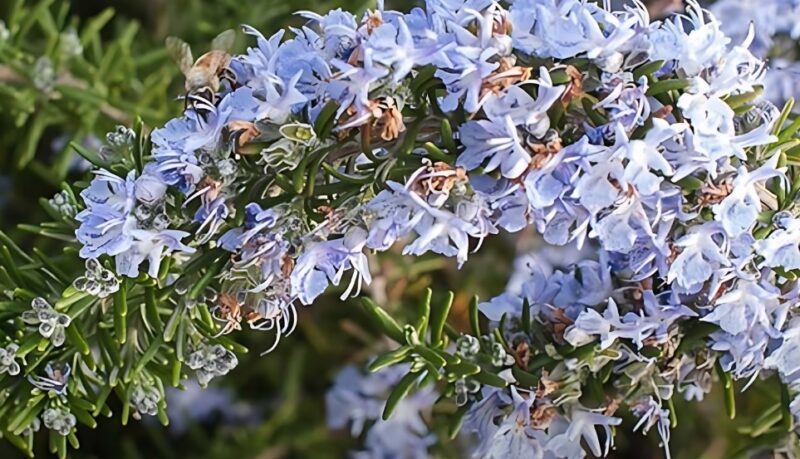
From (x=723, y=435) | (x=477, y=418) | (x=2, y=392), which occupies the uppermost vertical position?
(x=2, y=392)

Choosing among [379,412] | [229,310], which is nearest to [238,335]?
[379,412]

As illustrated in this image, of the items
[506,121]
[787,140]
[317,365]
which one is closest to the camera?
[506,121]

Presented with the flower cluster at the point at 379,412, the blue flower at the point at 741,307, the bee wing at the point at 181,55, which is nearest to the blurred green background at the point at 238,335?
the flower cluster at the point at 379,412

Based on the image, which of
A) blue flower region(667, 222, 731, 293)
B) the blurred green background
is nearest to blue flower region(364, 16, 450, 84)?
blue flower region(667, 222, 731, 293)

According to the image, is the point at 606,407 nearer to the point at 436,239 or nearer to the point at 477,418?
the point at 477,418

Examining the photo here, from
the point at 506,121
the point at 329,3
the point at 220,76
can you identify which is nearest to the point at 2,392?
the point at 220,76

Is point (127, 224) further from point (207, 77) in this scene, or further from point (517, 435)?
point (517, 435)

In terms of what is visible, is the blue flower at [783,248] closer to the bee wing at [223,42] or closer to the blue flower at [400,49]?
the blue flower at [400,49]

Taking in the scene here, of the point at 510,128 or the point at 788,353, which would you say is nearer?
the point at 510,128
